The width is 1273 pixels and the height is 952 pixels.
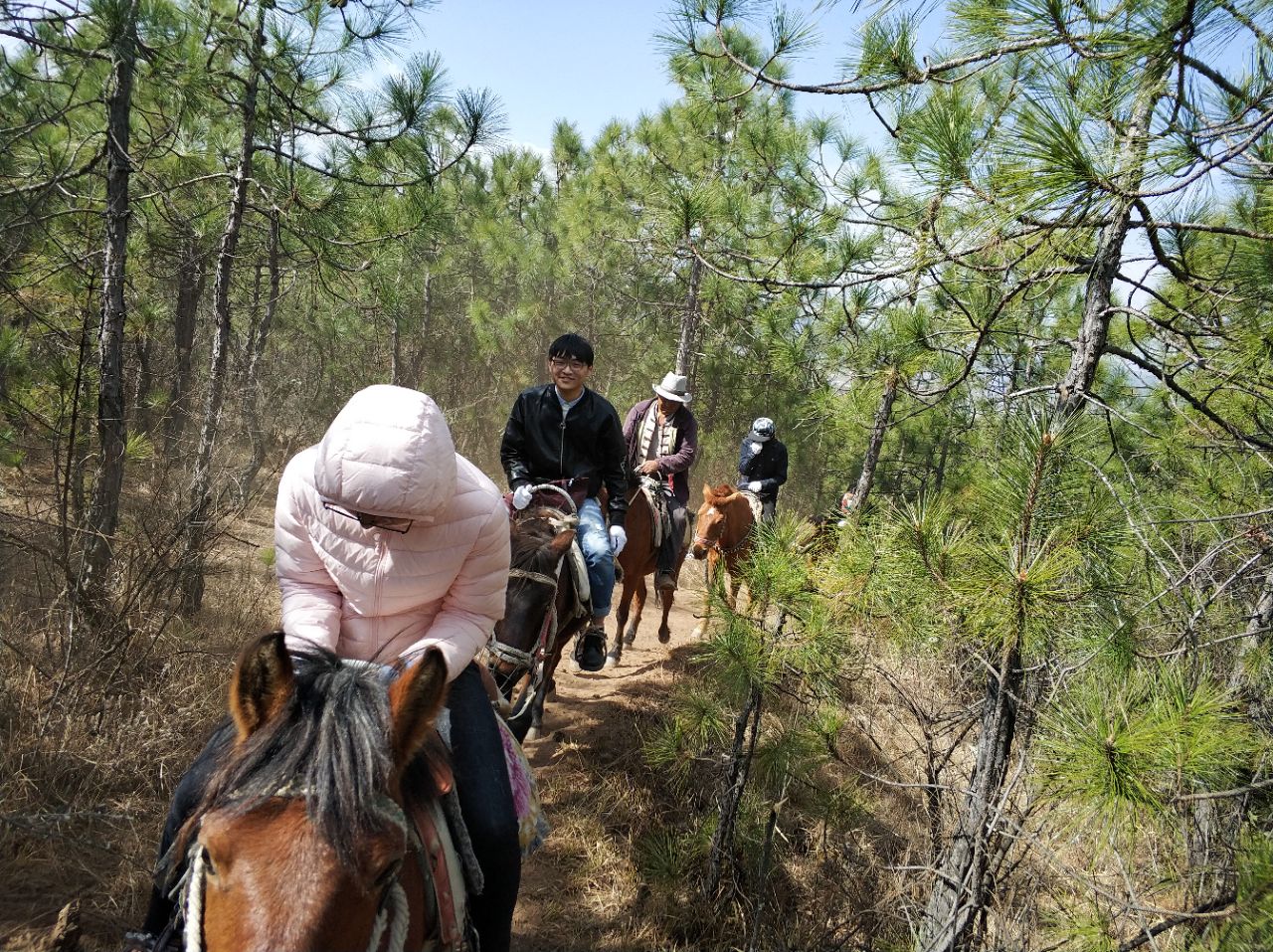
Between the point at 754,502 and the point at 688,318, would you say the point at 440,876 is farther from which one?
the point at 688,318

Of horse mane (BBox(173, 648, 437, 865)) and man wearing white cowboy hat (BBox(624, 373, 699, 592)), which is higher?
man wearing white cowboy hat (BBox(624, 373, 699, 592))

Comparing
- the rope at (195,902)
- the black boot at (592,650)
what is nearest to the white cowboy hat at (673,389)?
the black boot at (592,650)

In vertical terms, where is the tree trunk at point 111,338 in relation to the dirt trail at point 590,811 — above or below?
above

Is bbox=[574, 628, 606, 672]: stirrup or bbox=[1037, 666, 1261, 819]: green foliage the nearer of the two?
bbox=[1037, 666, 1261, 819]: green foliage

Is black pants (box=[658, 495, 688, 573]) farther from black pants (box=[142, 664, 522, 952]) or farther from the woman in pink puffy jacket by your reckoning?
black pants (box=[142, 664, 522, 952])

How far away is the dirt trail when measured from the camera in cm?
360

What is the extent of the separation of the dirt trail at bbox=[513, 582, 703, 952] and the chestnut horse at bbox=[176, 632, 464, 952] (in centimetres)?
212

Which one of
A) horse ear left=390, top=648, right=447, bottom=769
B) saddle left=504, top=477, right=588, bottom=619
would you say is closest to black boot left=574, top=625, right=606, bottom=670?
saddle left=504, top=477, right=588, bottom=619

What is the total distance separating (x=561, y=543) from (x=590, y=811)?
6.09ft

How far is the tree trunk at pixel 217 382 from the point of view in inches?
169

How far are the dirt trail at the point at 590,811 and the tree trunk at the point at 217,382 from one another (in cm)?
267

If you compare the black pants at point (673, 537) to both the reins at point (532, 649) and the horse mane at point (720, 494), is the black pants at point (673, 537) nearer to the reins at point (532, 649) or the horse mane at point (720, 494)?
the horse mane at point (720, 494)

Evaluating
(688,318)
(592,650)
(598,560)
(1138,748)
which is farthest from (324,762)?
(688,318)

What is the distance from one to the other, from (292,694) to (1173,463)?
6.15 meters
